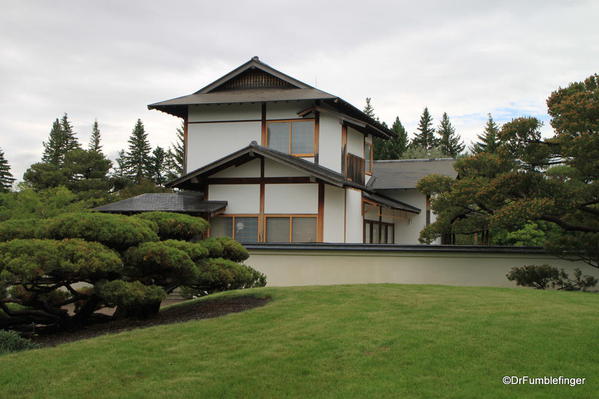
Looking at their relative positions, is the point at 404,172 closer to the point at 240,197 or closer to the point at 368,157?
the point at 368,157

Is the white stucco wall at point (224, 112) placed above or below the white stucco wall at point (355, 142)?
above

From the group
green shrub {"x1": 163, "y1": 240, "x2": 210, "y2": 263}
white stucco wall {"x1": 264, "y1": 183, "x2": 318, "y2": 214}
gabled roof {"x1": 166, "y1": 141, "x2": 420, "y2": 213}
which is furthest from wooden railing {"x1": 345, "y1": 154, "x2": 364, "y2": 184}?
green shrub {"x1": 163, "y1": 240, "x2": 210, "y2": 263}

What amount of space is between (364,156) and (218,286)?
54.5ft

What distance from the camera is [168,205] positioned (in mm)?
23688

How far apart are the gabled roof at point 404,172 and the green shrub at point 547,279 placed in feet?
47.0

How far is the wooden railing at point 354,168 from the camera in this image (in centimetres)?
2592

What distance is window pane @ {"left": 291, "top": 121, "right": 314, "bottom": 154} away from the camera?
24828mm

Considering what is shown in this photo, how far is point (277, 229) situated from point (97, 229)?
12851 millimetres

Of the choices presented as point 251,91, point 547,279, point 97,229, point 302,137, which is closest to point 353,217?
point 302,137

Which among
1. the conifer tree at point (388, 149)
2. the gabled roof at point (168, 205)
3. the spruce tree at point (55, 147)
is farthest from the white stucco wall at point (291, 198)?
the spruce tree at point (55, 147)

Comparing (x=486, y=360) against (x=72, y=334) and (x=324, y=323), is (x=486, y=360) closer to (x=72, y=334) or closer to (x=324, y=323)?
(x=324, y=323)

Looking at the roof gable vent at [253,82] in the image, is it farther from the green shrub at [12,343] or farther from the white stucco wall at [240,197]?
the green shrub at [12,343]

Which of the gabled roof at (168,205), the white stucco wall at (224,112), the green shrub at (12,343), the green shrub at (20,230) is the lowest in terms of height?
the green shrub at (12,343)

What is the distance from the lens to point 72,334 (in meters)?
11.0
